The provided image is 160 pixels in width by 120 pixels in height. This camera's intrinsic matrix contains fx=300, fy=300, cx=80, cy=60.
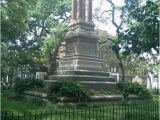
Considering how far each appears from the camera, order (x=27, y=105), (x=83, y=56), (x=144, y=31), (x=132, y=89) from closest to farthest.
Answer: (x=144, y=31) < (x=27, y=105) < (x=83, y=56) < (x=132, y=89)

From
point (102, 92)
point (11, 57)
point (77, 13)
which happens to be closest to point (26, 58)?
point (11, 57)

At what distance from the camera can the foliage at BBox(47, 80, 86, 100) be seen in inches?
628

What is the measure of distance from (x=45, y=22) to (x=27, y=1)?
1857cm

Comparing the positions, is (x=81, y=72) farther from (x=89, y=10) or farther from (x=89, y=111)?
(x=89, y=111)

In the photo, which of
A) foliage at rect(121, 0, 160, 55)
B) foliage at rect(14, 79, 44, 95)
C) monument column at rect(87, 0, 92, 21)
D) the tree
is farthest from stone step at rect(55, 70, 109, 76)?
the tree

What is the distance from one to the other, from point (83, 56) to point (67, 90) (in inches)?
212

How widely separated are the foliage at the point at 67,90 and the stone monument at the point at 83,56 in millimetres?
2075

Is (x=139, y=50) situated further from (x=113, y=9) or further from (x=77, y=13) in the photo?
(x=113, y=9)

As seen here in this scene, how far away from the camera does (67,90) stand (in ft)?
52.1

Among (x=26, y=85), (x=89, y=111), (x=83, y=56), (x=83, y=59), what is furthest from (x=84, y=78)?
(x=89, y=111)

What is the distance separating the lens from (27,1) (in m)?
21.9

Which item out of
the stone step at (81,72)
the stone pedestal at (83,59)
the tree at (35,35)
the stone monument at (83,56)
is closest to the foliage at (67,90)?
the stone monument at (83,56)

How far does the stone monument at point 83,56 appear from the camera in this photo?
63.5 ft

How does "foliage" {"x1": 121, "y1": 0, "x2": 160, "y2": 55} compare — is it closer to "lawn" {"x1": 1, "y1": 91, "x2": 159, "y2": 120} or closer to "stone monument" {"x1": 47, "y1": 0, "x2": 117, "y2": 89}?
"lawn" {"x1": 1, "y1": 91, "x2": 159, "y2": 120}
